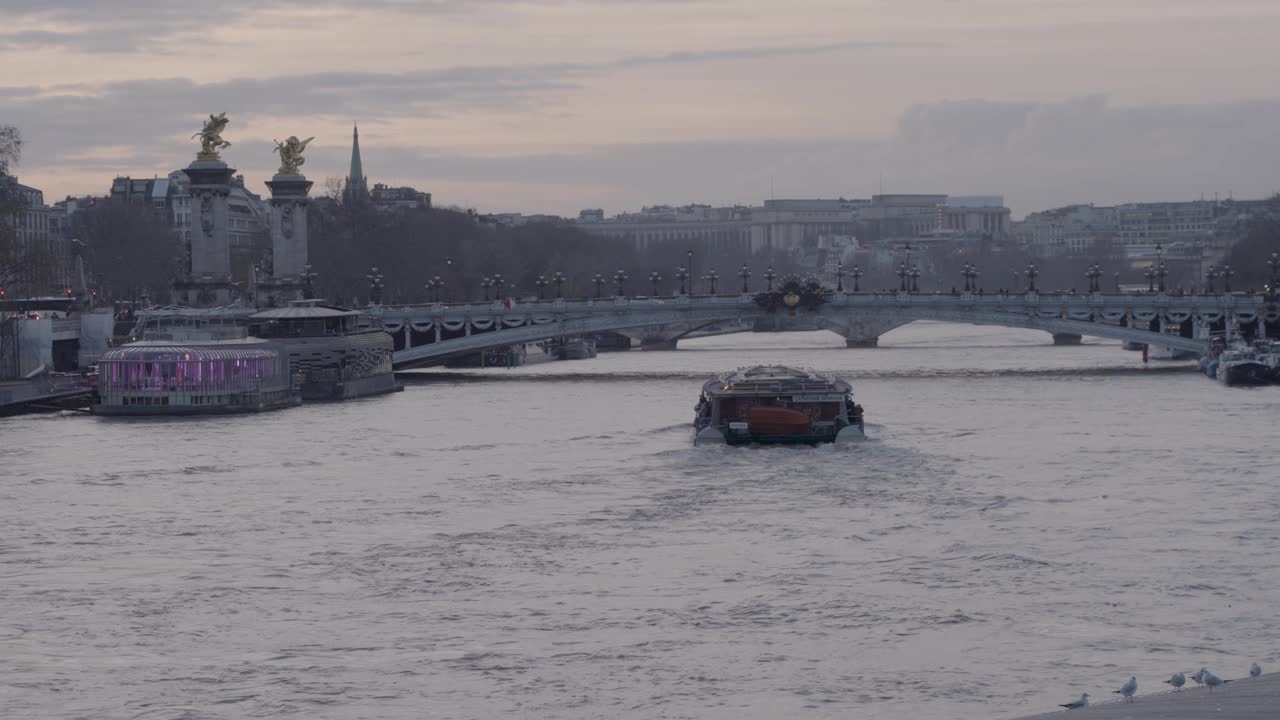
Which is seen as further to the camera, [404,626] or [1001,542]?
[1001,542]

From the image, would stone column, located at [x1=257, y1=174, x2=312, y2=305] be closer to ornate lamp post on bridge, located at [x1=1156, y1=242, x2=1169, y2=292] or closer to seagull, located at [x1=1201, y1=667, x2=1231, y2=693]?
ornate lamp post on bridge, located at [x1=1156, y1=242, x2=1169, y2=292]

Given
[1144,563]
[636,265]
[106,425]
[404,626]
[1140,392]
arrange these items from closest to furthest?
1. [404,626]
2. [1144,563]
3. [106,425]
4. [1140,392]
5. [636,265]

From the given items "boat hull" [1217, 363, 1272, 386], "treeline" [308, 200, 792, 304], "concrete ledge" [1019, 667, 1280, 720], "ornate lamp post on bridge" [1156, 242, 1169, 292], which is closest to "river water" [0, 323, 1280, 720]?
"concrete ledge" [1019, 667, 1280, 720]

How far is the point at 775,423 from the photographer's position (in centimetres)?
4419

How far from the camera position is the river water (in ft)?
73.6

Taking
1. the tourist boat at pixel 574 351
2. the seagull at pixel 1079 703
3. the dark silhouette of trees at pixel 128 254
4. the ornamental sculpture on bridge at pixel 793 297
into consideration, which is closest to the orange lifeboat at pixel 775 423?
the seagull at pixel 1079 703

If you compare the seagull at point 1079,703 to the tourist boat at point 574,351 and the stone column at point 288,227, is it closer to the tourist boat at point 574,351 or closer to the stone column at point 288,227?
the stone column at point 288,227

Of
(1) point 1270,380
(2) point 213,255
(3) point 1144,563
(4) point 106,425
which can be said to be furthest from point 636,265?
(3) point 1144,563

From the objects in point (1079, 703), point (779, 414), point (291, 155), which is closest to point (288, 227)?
point (291, 155)

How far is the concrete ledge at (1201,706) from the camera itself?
694 inches

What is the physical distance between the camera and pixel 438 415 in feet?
176

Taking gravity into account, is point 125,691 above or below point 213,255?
below

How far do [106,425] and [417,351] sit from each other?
22395mm

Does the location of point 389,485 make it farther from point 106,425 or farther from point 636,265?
point 636,265
